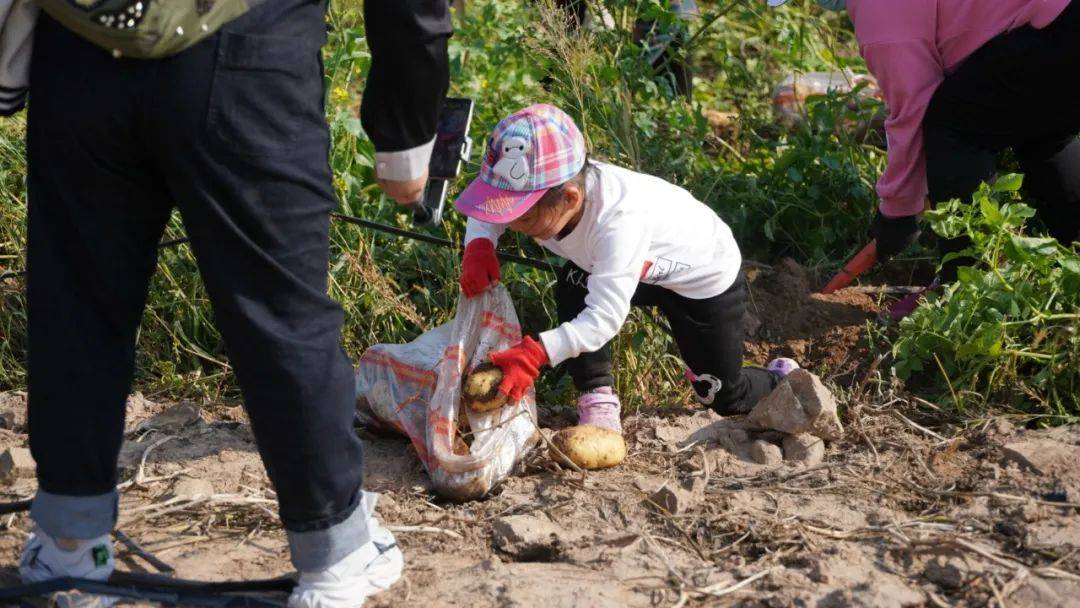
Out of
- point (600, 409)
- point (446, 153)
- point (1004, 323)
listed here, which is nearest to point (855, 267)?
point (1004, 323)

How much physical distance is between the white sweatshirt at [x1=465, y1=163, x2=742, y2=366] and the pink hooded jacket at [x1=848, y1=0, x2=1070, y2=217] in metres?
0.75

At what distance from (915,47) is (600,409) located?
1392 mm

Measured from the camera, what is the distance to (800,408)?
3.19m

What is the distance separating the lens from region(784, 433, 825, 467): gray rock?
3.23 meters

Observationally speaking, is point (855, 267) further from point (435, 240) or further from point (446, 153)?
point (446, 153)

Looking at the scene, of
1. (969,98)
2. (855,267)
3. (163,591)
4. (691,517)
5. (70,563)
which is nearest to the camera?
(70,563)

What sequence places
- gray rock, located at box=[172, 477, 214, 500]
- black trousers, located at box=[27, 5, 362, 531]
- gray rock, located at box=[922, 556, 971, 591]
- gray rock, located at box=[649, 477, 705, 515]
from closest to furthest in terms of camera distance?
black trousers, located at box=[27, 5, 362, 531], gray rock, located at box=[922, 556, 971, 591], gray rock, located at box=[649, 477, 705, 515], gray rock, located at box=[172, 477, 214, 500]

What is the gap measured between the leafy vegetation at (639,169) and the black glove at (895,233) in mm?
254

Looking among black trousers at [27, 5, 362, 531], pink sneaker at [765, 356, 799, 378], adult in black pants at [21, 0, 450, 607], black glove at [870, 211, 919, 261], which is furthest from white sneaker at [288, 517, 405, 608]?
black glove at [870, 211, 919, 261]

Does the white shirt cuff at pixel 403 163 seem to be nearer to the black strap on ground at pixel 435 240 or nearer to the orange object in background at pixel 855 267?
the black strap on ground at pixel 435 240

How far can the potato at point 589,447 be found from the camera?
318cm

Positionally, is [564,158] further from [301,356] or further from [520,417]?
[301,356]

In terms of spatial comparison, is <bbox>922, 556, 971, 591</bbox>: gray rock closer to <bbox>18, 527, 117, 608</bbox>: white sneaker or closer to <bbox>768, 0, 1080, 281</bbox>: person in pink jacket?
<bbox>768, 0, 1080, 281</bbox>: person in pink jacket

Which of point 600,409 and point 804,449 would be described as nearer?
point 804,449
